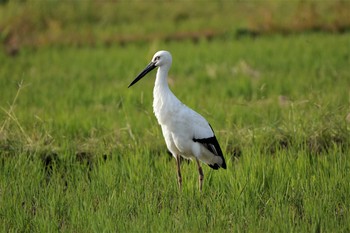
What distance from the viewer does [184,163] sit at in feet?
20.0

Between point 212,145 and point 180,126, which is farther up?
point 180,126

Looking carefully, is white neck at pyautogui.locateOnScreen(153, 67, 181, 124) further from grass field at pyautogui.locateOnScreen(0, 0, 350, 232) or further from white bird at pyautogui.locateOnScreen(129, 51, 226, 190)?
grass field at pyautogui.locateOnScreen(0, 0, 350, 232)

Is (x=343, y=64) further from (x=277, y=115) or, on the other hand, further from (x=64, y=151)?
(x=64, y=151)

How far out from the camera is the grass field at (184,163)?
169 inches

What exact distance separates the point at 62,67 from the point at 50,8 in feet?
16.9

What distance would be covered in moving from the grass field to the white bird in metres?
0.21

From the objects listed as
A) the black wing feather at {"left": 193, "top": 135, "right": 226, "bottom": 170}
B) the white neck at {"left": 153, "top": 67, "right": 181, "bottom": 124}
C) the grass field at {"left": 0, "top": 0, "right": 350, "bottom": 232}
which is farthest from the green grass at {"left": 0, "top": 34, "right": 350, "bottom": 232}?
the white neck at {"left": 153, "top": 67, "right": 181, "bottom": 124}

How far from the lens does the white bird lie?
5.11 metres

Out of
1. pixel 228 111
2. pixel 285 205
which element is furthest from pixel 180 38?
pixel 285 205

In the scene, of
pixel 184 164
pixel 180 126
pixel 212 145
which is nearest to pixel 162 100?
pixel 180 126

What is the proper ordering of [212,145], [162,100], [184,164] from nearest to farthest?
[162,100] < [212,145] < [184,164]

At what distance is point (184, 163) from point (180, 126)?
39.9 inches

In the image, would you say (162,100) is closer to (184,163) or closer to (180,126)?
(180,126)

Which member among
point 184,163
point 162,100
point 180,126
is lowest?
point 184,163
